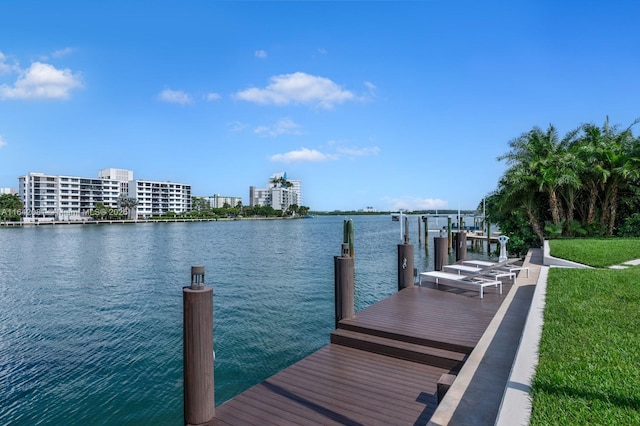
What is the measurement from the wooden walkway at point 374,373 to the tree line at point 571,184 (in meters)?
11.6

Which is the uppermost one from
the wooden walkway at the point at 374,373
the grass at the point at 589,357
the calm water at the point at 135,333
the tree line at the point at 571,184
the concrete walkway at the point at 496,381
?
the tree line at the point at 571,184

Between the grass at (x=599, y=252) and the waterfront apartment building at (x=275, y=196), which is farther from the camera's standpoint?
the waterfront apartment building at (x=275, y=196)

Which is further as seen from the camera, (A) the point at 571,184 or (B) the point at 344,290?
(A) the point at 571,184

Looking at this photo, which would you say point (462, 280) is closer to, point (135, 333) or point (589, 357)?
point (589, 357)

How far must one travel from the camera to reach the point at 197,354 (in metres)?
4.38

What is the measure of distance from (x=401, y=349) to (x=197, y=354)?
3224 millimetres

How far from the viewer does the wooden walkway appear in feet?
14.1

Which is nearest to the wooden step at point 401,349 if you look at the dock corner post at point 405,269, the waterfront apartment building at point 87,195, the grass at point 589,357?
the grass at point 589,357

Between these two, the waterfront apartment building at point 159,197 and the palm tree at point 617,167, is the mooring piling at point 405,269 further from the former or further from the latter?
the waterfront apartment building at point 159,197

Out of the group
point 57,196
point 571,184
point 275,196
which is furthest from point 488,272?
point 275,196

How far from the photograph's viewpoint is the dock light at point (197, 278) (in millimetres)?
4434

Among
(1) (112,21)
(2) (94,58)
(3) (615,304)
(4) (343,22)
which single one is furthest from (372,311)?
(2) (94,58)

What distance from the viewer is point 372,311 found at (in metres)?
7.78

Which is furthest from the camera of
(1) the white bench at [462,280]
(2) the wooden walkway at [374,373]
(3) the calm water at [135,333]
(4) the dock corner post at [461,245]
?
(4) the dock corner post at [461,245]
